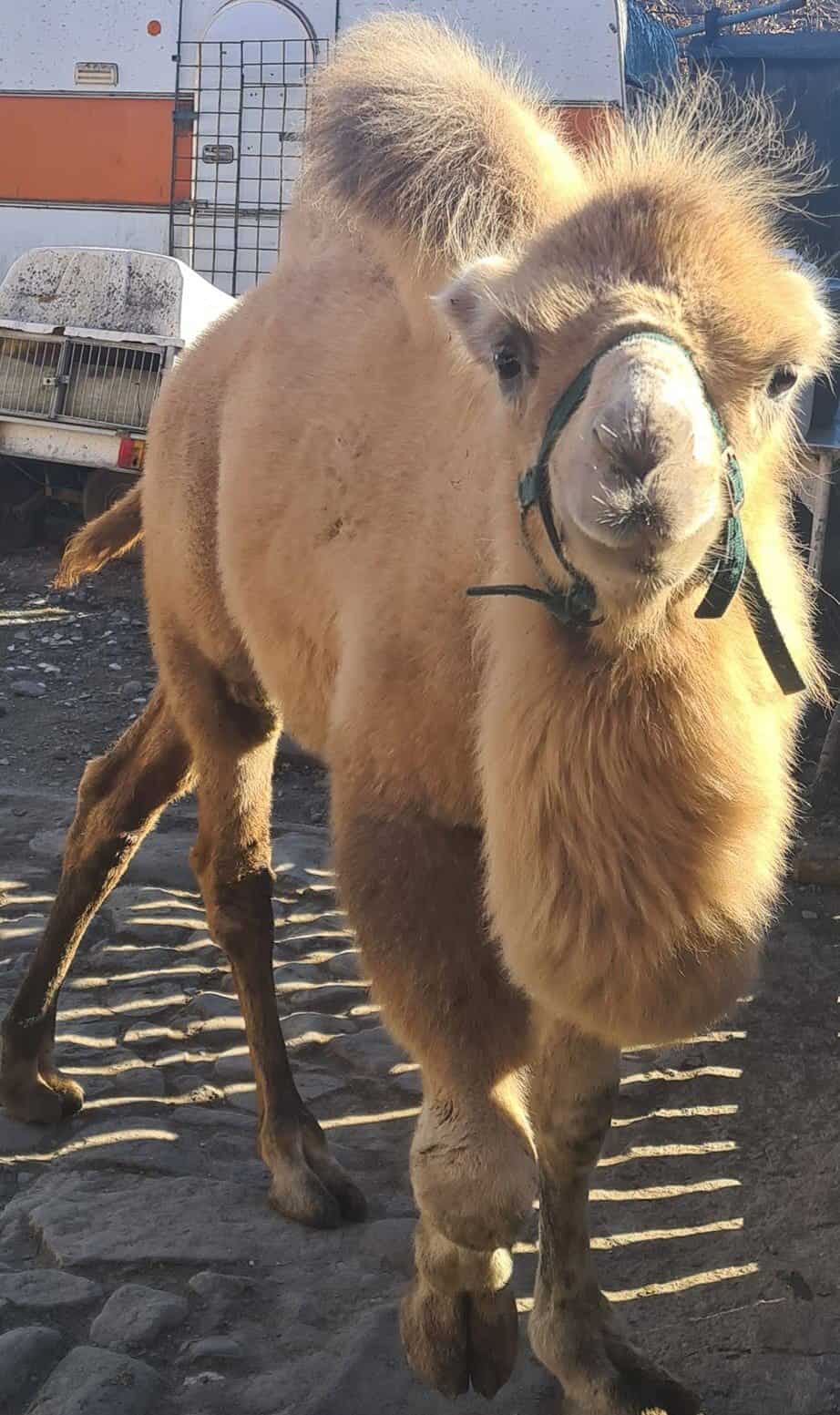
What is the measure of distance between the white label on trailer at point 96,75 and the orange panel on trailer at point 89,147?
117mm

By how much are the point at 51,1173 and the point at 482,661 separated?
2.09 m

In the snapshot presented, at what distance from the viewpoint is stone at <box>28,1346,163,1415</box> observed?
2875 mm

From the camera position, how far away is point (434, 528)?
2758 millimetres

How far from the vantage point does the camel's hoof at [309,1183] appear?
3631 millimetres

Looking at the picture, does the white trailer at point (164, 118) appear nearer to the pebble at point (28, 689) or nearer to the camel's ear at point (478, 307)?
the pebble at point (28, 689)

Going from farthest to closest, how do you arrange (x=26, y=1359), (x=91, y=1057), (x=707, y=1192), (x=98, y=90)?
(x=98, y=90), (x=91, y=1057), (x=707, y=1192), (x=26, y=1359)

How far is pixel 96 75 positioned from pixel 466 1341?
11.5m

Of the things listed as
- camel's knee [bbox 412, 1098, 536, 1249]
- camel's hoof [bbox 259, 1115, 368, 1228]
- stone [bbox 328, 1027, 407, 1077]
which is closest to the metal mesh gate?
stone [bbox 328, 1027, 407, 1077]

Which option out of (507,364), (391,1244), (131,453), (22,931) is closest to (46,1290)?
(391,1244)

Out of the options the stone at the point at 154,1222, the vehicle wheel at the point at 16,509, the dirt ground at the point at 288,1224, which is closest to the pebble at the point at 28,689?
the dirt ground at the point at 288,1224

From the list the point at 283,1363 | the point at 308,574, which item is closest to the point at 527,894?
the point at 308,574

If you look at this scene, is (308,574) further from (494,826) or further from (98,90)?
(98,90)

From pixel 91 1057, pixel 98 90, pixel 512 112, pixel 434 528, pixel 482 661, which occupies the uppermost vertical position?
pixel 98 90

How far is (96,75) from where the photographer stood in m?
12.1
